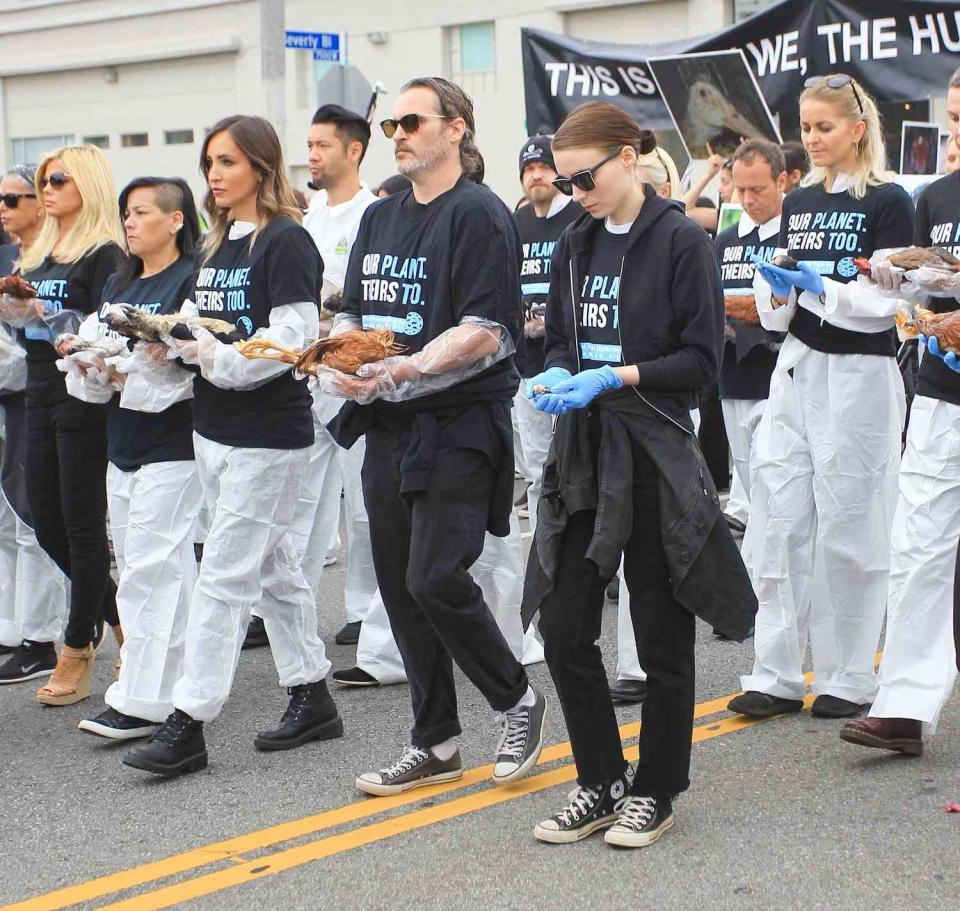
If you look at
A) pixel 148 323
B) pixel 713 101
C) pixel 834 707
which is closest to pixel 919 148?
pixel 713 101

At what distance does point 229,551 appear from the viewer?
5520mm

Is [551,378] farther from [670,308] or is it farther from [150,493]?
[150,493]

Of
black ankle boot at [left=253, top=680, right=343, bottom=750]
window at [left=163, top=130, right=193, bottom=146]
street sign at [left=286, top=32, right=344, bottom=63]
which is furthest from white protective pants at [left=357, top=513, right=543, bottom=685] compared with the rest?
window at [left=163, top=130, right=193, bottom=146]

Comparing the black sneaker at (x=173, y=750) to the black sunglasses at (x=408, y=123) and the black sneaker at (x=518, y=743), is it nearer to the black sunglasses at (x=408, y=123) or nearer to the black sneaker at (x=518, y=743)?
the black sneaker at (x=518, y=743)

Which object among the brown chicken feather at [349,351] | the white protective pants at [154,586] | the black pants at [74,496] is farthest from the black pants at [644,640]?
the black pants at [74,496]

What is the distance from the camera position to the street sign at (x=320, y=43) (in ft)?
50.7

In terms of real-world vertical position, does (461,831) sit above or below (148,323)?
below

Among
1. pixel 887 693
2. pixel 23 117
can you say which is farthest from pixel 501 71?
pixel 887 693

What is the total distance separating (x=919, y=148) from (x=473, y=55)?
16313mm

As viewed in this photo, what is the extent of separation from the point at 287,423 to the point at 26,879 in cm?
175

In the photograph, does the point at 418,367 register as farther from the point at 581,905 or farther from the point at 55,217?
the point at 55,217

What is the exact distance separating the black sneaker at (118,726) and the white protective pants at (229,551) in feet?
1.56

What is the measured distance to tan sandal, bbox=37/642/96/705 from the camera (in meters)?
6.53

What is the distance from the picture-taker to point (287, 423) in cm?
561
